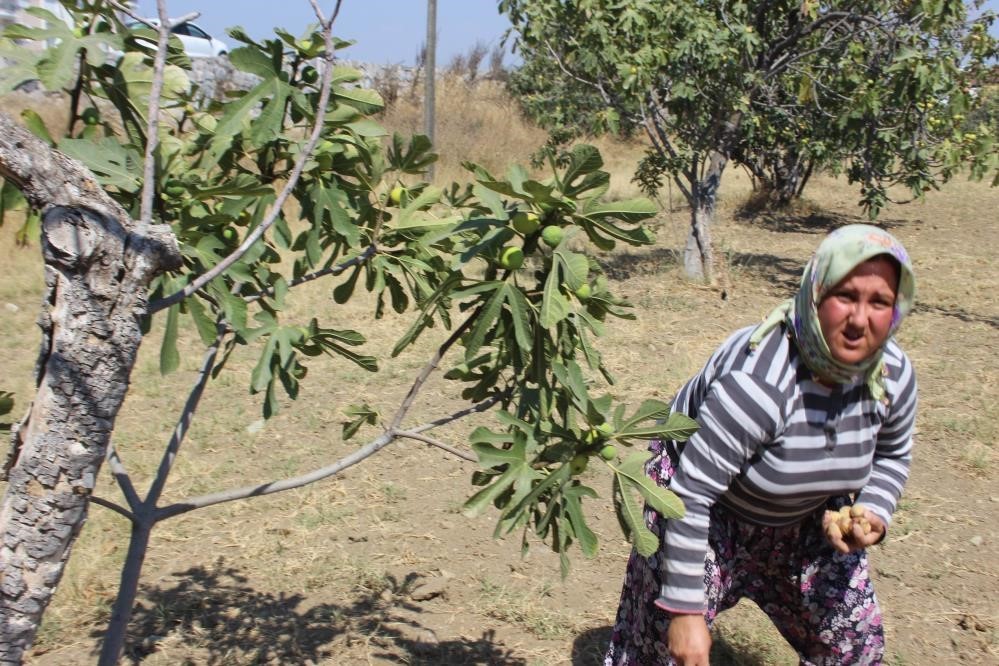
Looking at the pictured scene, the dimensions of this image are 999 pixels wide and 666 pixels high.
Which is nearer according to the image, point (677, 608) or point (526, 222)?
point (526, 222)

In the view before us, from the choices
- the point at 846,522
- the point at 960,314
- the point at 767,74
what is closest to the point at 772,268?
the point at 960,314

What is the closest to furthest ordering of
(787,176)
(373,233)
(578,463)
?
(578,463)
(373,233)
(787,176)

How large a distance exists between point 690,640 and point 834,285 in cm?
78

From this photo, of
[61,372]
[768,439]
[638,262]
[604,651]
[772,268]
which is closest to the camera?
[61,372]

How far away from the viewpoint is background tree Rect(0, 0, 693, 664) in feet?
4.07

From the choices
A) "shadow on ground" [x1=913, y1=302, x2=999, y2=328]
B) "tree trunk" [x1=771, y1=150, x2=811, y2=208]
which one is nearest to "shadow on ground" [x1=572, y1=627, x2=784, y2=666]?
"shadow on ground" [x1=913, y1=302, x2=999, y2=328]

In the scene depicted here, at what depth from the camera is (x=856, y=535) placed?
190 centimetres

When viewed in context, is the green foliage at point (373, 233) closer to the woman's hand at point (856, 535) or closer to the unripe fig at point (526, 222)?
the unripe fig at point (526, 222)

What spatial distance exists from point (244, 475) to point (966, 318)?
5.50 m

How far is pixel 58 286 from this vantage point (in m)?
1.24

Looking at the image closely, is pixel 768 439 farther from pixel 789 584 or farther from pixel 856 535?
pixel 789 584

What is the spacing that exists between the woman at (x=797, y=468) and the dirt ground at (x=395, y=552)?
849 mm

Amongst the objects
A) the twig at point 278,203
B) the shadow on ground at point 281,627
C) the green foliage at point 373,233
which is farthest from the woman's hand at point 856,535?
the twig at point 278,203

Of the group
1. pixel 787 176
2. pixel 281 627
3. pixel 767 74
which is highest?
pixel 767 74
